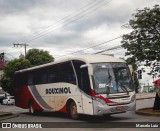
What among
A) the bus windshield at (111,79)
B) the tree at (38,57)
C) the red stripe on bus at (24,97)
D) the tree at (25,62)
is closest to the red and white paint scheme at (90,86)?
the bus windshield at (111,79)

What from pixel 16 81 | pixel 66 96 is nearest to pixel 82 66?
pixel 66 96

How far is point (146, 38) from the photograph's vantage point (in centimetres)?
2038

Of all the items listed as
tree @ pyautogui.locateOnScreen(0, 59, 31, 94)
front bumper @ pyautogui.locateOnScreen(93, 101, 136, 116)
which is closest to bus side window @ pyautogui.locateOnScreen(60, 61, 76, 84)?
front bumper @ pyautogui.locateOnScreen(93, 101, 136, 116)

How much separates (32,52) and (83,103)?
139ft

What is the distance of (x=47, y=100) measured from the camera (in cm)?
2123

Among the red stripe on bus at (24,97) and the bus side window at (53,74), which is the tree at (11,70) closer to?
the red stripe on bus at (24,97)

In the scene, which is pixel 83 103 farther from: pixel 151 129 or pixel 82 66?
pixel 151 129

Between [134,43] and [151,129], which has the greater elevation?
[134,43]

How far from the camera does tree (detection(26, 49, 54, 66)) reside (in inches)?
2243

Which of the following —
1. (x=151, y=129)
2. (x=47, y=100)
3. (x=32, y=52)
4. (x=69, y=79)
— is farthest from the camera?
(x=32, y=52)

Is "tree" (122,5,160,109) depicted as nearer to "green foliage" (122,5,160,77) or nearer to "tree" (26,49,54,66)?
"green foliage" (122,5,160,77)

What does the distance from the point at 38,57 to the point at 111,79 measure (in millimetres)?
41363

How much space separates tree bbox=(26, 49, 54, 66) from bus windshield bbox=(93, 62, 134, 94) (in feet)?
132

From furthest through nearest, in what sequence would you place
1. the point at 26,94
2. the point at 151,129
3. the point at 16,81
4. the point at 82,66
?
the point at 16,81 → the point at 26,94 → the point at 82,66 → the point at 151,129
